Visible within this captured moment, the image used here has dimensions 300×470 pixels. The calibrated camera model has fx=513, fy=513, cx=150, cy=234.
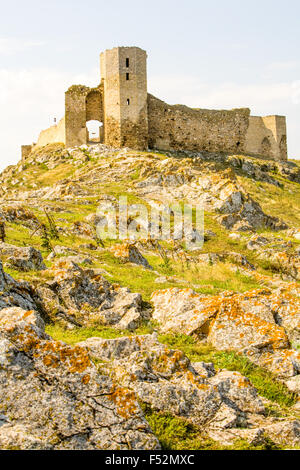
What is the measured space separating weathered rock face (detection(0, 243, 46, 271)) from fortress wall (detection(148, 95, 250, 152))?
2953 cm

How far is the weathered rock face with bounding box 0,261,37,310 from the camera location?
7.69 m

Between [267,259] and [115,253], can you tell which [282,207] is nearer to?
[267,259]

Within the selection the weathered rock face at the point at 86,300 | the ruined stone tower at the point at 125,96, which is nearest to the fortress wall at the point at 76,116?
the ruined stone tower at the point at 125,96

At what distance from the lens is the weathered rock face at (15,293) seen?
769 cm

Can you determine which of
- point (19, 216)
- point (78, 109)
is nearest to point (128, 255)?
point (19, 216)

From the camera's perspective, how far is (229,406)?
6.07 m

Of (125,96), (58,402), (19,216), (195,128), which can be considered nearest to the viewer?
(58,402)

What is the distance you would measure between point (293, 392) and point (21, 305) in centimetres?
419

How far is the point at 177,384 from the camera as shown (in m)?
6.22

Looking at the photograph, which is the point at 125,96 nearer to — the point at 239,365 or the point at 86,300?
the point at 86,300

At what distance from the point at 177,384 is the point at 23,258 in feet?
19.0

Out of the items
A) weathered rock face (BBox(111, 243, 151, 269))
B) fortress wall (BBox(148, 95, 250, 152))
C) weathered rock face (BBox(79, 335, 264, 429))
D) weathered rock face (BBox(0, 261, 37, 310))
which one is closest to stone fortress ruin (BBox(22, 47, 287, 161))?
fortress wall (BBox(148, 95, 250, 152))

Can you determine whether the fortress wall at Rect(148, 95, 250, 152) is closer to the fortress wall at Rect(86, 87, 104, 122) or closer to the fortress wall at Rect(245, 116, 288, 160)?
the fortress wall at Rect(245, 116, 288, 160)
